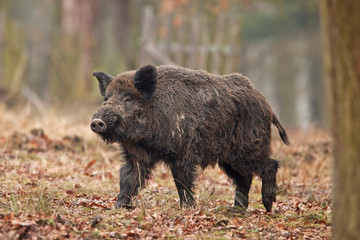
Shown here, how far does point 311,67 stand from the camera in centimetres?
3966

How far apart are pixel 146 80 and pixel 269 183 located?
2313mm

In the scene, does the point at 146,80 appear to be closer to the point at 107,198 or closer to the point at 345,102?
the point at 107,198

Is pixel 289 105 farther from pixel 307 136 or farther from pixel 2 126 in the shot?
pixel 2 126

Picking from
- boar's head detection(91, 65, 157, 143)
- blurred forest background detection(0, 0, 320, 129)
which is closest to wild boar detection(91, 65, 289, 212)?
boar's head detection(91, 65, 157, 143)

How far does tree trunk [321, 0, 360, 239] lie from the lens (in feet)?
15.0

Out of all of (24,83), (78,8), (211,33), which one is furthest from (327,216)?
(78,8)

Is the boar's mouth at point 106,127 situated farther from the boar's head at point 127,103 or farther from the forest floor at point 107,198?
the forest floor at point 107,198

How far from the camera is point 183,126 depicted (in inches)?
292

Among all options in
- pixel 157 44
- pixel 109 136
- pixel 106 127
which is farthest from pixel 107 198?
pixel 157 44

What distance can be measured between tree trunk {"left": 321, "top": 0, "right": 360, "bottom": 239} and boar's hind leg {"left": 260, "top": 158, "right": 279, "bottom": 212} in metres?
3.16

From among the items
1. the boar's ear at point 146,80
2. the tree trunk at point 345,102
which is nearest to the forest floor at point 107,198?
the boar's ear at point 146,80

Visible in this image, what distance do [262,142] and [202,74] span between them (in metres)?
1.30

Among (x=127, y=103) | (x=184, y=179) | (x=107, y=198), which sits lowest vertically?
(x=107, y=198)

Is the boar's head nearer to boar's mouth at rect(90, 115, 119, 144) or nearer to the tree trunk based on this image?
boar's mouth at rect(90, 115, 119, 144)
